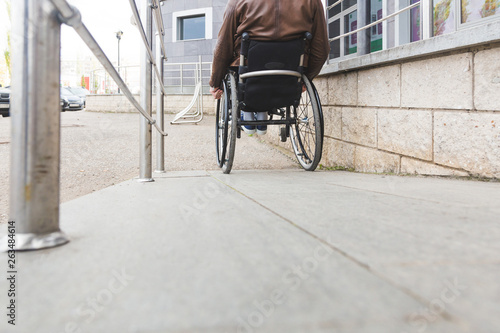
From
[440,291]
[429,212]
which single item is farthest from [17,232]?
[429,212]

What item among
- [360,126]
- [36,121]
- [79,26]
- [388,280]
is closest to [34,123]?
[36,121]

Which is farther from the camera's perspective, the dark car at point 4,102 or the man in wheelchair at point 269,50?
the dark car at point 4,102

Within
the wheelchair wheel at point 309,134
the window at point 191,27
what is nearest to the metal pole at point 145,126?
the wheelchair wheel at point 309,134

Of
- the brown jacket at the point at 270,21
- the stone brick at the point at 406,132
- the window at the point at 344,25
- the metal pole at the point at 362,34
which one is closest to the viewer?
the stone brick at the point at 406,132

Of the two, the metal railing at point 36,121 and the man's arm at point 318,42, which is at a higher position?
the man's arm at point 318,42

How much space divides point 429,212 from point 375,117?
6.51ft

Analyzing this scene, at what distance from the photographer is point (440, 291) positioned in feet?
2.44

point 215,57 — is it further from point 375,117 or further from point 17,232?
point 17,232

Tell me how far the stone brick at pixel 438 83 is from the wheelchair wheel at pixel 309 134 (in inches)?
26.2

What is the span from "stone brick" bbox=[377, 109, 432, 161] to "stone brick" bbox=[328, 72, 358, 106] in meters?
0.48

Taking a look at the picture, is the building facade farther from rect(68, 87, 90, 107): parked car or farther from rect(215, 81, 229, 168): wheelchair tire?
rect(68, 87, 90, 107): parked car

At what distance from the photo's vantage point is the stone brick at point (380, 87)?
3.02 metres

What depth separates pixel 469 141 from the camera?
2.36m

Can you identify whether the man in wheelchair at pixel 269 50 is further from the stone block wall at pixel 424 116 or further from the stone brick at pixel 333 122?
the stone brick at pixel 333 122
